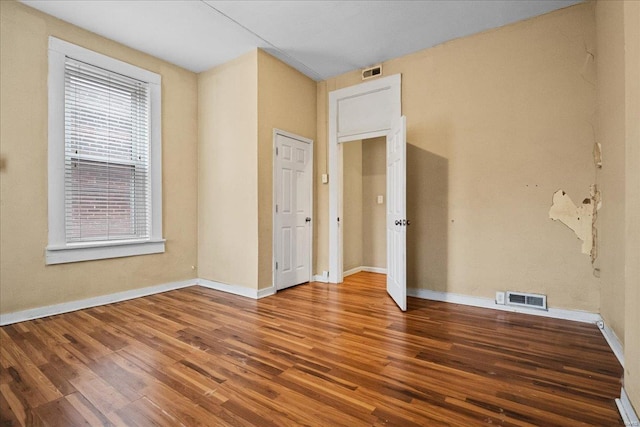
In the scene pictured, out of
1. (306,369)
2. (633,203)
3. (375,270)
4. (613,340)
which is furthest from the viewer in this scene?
(375,270)

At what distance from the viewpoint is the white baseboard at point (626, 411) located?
1405 mm

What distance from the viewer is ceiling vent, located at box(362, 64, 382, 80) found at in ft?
13.3

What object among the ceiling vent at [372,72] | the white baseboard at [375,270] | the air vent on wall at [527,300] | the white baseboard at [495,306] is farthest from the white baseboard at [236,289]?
the ceiling vent at [372,72]

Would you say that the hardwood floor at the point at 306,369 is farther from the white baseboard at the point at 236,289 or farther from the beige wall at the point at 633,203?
the white baseboard at the point at 236,289

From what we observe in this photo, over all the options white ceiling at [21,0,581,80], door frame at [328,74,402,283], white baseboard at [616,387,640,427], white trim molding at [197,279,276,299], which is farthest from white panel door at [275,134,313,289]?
white baseboard at [616,387,640,427]

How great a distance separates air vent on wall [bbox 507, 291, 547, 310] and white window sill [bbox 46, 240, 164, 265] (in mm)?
4163

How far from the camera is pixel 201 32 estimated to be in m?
3.37

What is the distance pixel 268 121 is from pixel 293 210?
1.24 meters

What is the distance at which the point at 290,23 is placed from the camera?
3.23 metres

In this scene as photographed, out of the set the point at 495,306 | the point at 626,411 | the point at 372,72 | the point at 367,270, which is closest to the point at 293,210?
the point at 367,270

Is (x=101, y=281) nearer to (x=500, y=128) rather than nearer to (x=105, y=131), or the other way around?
(x=105, y=131)

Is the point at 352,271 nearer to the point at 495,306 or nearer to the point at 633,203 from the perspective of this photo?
the point at 495,306

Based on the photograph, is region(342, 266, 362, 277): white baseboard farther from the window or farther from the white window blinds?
the white window blinds

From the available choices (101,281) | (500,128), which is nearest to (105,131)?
(101,281)
